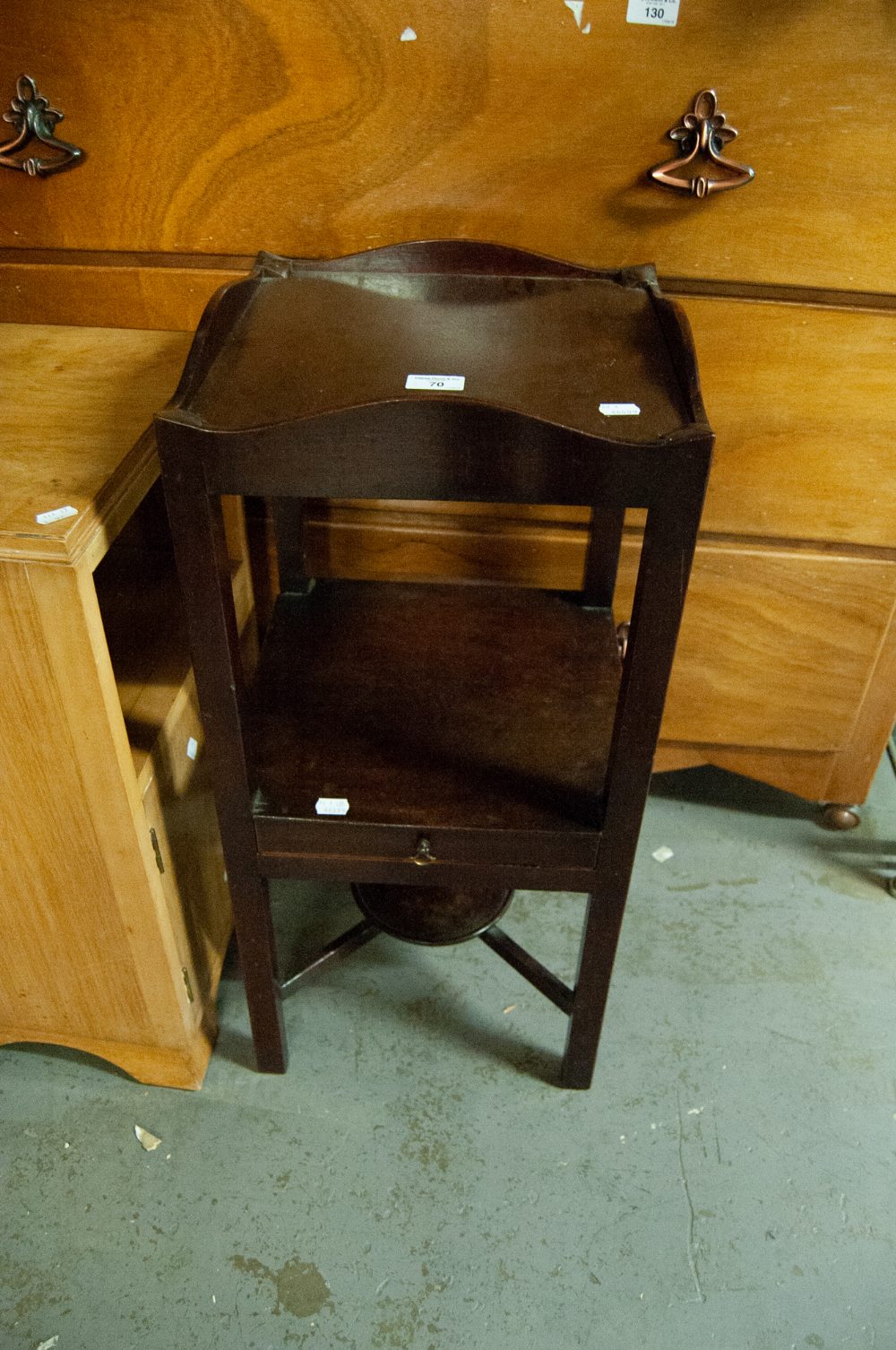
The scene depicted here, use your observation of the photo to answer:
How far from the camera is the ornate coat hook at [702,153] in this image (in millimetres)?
984

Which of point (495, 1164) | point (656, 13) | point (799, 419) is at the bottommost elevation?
point (495, 1164)

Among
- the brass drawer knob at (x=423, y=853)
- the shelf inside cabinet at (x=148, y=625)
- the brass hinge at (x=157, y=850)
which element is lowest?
the brass hinge at (x=157, y=850)

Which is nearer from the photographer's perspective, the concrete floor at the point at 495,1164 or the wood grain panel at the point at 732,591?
the concrete floor at the point at 495,1164

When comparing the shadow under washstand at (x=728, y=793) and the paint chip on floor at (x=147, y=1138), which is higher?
the shadow under washstand at (x=728, y=793)

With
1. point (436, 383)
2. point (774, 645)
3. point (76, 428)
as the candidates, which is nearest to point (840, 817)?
point (774, 645)

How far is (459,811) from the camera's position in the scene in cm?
95

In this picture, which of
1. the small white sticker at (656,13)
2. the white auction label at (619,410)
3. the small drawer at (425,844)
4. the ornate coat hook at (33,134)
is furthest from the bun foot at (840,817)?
the ornate coat hook at (33,134)

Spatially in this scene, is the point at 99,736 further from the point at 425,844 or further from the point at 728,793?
the point at 728,793

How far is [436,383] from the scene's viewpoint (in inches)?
29.9

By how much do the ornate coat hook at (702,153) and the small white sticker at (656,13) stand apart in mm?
70

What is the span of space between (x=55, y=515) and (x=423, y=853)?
44cm

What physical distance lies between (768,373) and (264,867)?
2.51ft

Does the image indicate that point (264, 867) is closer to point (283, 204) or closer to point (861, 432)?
point (283, 204)

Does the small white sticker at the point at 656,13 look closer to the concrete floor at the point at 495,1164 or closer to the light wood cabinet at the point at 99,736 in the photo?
the light wood cabinet at the point at 99,736
